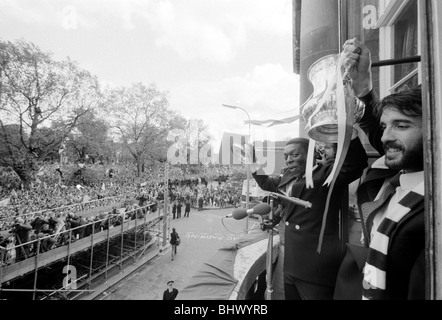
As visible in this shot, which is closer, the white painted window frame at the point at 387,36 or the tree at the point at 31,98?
the white painted window frame at the point at 387,36

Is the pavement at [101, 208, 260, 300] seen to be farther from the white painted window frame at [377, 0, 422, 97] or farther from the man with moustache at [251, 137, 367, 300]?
the white painted window frame at [377, 0, 422, 97]

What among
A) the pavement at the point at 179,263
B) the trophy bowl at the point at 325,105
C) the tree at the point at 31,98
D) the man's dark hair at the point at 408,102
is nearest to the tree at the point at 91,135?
the tree at the point at 31,98

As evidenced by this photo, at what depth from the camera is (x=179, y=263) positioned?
38.6 ft

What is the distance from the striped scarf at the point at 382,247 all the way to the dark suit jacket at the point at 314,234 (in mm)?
563

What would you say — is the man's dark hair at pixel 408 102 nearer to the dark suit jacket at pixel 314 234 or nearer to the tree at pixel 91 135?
the dark suit jacket at pixel 314 234

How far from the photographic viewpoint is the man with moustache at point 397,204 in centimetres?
92

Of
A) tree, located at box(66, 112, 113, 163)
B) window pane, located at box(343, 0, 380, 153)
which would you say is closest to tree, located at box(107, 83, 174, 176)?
tree, located at box(66, 112, 113, 163)

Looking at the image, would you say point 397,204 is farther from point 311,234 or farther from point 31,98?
point 31,98

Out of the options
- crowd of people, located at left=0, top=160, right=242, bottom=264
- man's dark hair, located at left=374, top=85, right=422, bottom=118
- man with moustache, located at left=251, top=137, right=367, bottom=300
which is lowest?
crowd of people, located at left=0, top=160, right=242, bottom=264

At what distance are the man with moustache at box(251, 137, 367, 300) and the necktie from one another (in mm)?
249

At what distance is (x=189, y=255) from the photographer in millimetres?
12742

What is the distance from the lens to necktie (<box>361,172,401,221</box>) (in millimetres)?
1167
